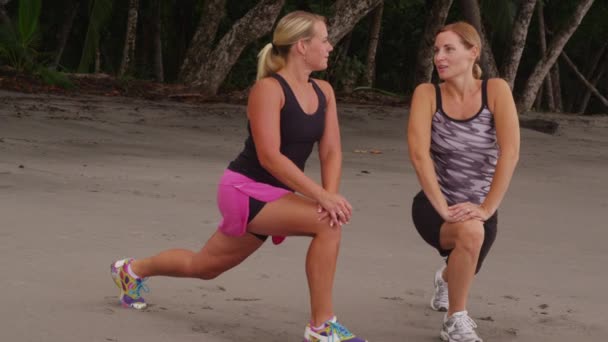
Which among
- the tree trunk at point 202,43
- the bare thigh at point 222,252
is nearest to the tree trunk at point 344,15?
the tree trunk at point 202,43

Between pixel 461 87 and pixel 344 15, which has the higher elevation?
pixel 461 87

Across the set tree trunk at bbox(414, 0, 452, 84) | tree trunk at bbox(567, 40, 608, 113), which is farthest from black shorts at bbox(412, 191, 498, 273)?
tree trunk at bbox(567, 40, 608, 113)

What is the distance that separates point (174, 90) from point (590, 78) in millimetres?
17029

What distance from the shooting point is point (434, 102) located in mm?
4480

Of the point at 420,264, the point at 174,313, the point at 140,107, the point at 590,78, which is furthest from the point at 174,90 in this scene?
the point at 590,78

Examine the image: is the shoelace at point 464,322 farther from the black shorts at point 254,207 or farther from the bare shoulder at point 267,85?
the bare shoulder at point 267,85

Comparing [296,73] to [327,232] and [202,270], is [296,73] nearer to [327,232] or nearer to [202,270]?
[327,232]

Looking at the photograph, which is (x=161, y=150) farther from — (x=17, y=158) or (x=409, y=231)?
(x=409, y=231)

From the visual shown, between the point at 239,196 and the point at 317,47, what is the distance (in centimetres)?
62

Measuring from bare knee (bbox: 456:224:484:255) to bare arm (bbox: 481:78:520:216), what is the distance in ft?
0.29

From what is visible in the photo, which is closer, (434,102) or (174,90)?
(434,102)

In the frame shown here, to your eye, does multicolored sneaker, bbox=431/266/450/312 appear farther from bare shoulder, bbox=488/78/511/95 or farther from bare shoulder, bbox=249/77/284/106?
bare shoulder, bbox=249/77/284/106

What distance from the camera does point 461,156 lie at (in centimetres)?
445

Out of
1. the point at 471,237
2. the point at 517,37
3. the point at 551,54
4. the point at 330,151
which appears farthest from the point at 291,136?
the point at 551,54
